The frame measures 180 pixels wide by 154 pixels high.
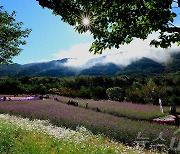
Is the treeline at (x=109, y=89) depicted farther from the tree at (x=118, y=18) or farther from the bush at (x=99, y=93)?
the tree at (x=118, y=18)

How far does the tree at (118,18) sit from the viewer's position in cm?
880

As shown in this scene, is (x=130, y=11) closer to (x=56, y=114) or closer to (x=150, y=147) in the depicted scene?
(x=150, y=147)

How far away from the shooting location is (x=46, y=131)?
16000 millimetres

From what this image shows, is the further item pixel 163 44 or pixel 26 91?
pixel 26 91

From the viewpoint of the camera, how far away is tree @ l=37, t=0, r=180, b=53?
8797 mm

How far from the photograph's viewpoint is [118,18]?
9289mm

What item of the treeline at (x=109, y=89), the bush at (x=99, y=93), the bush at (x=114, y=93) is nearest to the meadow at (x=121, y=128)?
the treeline at (x=109, y=89)

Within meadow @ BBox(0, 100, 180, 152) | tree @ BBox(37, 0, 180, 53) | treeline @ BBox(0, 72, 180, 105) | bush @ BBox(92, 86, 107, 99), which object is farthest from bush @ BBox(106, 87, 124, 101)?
tree @ BBox(37, 0, 180, 53)

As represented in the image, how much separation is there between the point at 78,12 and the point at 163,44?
2790 mm

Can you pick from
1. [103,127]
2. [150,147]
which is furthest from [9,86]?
[150,147]

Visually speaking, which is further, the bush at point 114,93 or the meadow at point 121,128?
the bush at point 114,93

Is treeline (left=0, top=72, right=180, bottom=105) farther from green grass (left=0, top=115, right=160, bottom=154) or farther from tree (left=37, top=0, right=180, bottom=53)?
tree (left=37, top=0, right=180, bottom=53)

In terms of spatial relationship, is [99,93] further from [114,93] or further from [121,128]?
[121,128]

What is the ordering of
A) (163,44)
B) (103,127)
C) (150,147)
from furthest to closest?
(103,127) → (150,147) → (163,44)
